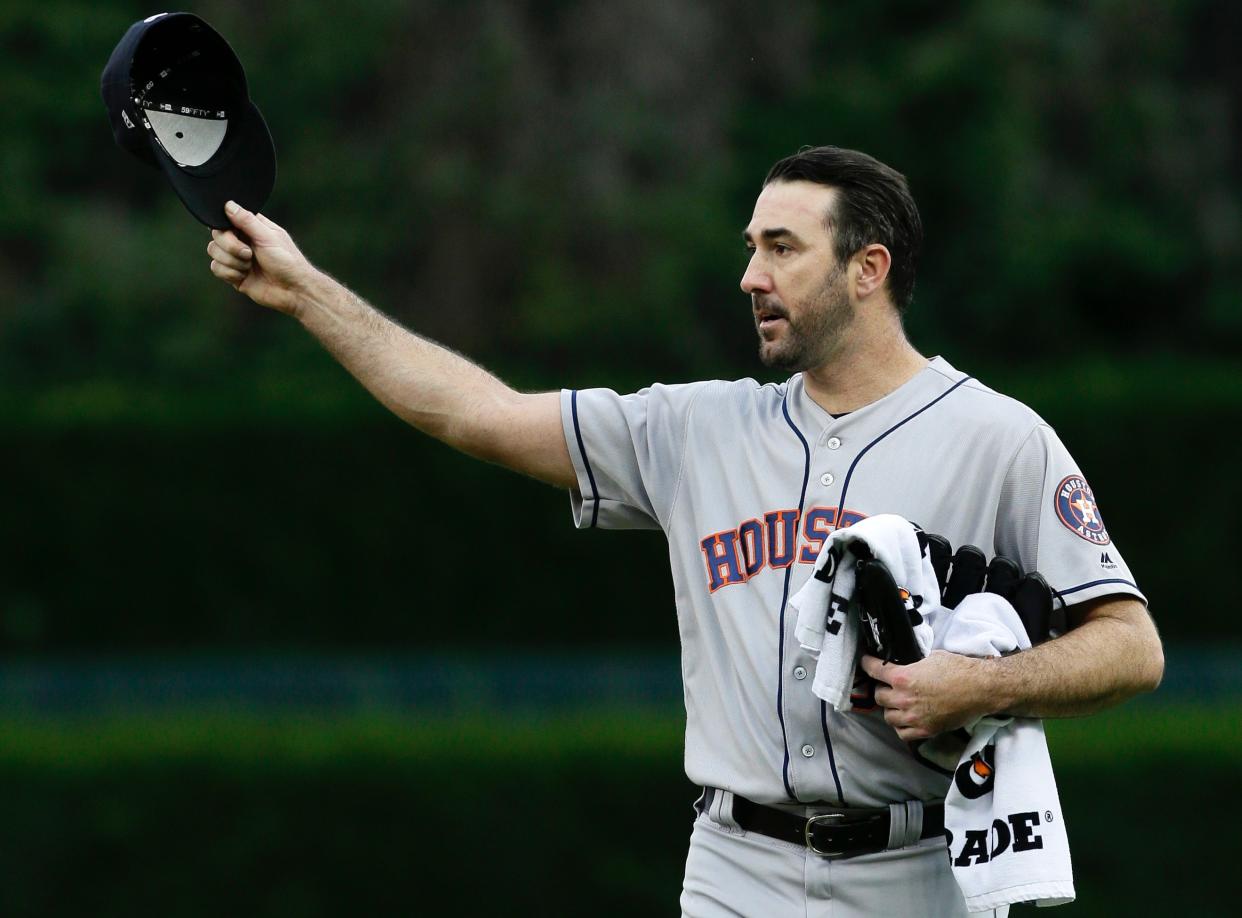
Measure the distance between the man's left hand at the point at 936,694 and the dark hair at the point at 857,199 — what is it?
928 millimetres

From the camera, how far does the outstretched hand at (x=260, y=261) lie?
4172 mm

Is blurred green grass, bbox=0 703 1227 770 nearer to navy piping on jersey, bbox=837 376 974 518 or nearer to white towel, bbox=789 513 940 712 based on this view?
navy piping on jersey, bbox=837 376 974 518

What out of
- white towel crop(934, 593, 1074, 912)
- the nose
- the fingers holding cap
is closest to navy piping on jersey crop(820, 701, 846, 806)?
white towel crop(934, 593, 1074, 912)

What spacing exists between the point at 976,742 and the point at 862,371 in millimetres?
853

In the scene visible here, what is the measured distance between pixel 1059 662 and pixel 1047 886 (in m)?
0.42

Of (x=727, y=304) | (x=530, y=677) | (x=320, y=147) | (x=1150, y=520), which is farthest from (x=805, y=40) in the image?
(x=530, y=677)

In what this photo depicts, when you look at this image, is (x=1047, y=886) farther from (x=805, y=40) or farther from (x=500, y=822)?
(x=805, y=40)

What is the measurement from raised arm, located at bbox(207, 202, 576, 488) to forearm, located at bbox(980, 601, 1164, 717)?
110 centimetres

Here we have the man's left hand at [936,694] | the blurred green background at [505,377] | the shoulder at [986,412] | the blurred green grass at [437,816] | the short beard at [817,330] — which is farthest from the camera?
the blurred green background at [505,377]

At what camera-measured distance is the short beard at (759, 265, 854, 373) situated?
13.1 ft

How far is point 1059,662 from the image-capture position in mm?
3660

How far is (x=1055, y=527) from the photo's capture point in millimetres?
3824

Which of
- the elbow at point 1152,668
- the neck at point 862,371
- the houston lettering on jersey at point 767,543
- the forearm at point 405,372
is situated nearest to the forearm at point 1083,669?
the elbow at point 1152,668

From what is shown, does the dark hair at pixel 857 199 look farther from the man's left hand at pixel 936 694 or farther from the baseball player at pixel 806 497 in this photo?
the man's left hand at pixel 936 694
